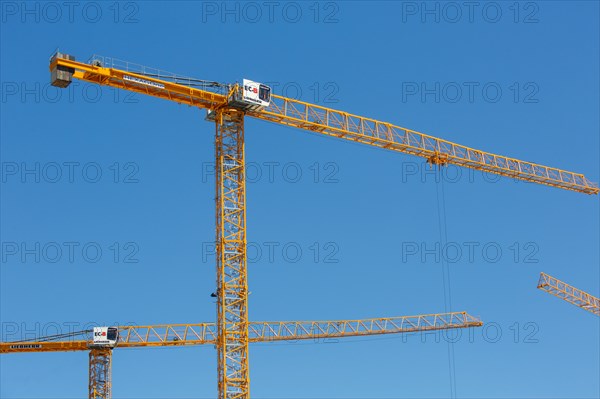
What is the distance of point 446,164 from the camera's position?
112312 mm

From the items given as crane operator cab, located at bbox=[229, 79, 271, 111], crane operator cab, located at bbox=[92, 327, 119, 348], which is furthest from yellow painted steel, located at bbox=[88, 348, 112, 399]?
crane operator cab, located at bbox=[229, 79, 271, 111]

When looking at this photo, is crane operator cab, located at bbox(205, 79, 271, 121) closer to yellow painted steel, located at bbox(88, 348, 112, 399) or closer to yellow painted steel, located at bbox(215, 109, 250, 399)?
yellow painted steel, located at bbox(215, 109, 250, 399)

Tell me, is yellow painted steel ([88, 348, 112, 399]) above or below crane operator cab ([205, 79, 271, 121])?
below

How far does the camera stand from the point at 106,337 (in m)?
116

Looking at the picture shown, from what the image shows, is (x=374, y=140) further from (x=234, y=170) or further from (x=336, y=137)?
(x=234, y=170)

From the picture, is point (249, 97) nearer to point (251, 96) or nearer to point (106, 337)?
point (251, 96)

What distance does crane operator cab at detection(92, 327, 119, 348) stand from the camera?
115562 millimetres

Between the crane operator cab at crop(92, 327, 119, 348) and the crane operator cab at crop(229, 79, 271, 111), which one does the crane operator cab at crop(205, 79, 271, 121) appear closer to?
the crane operator cab at crop(229, 79, 271, 111)

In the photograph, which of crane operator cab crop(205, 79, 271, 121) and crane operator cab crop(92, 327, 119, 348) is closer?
crane operator cab crop(205, 79, 271, 121)

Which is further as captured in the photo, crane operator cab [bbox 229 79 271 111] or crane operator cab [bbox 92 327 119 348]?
crane operator cab [bbox 92 327 119 348]

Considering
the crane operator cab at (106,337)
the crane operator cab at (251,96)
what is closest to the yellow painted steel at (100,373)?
the crane operator cab at (106,337)

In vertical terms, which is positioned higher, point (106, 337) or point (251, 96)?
point (251, 96)

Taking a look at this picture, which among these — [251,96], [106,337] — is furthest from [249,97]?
[106,337]

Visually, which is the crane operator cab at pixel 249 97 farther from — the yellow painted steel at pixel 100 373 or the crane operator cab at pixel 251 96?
the yellow painted steel at pixel 100 373
